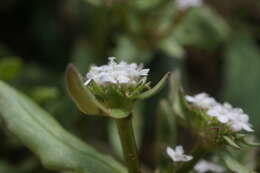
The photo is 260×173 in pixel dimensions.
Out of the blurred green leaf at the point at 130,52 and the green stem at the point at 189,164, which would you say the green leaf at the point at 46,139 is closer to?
the green stem at the point at 189,164

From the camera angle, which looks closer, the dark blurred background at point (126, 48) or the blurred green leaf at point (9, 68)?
the blurred green leaf at point (9, 68)

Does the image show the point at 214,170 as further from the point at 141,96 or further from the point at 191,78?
the point at 191,78

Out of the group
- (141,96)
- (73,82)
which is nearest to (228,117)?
(141,96)

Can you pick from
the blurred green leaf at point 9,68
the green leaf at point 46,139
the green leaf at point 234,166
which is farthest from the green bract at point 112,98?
the blurred green leaf at point 9,68

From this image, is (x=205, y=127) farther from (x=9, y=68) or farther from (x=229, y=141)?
(x=9, y=68)

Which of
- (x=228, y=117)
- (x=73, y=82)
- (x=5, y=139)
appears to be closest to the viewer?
(x=73, y=82)

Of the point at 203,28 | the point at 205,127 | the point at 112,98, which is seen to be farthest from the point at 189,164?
the point at 203,28
